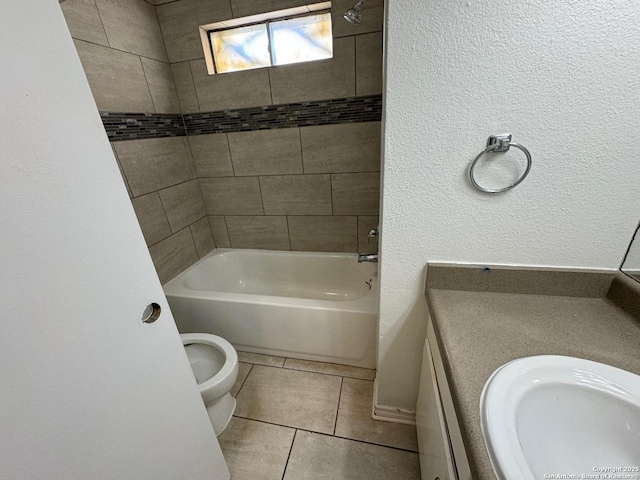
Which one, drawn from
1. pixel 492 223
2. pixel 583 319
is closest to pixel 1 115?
pixel 492 223

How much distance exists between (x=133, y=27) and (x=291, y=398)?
2322 millimetres

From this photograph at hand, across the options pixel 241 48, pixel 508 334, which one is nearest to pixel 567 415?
pixel 508 334

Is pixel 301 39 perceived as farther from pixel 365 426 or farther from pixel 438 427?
pixel 365 426

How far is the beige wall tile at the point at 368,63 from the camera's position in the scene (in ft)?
4.91

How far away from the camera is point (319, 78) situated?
164 cm

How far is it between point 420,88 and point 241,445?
1609 millimetres

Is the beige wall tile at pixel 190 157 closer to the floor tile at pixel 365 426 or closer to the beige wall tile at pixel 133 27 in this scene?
the beige wall tile at pixel 133 27

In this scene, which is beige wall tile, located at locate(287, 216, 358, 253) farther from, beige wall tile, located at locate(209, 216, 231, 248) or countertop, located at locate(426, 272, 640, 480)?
countertop, located at locate(426, 272, 640, 480)

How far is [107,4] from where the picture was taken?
1.36 meters

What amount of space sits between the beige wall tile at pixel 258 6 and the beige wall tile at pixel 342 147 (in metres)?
0.68

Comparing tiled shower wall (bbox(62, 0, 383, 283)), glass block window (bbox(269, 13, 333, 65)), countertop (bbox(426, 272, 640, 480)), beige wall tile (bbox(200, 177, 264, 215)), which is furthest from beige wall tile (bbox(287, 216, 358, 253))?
countertop (bbox(426, 272, 640, 480))

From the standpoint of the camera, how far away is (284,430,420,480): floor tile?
1.09 m

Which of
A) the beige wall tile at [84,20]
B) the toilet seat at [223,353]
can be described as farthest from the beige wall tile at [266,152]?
the toilet seat at [223,353]

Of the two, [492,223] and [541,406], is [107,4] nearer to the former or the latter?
[492,223]
